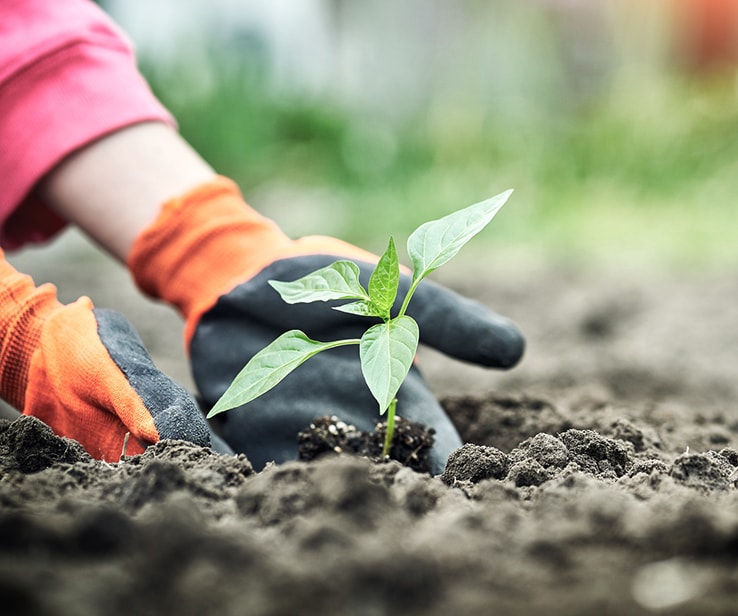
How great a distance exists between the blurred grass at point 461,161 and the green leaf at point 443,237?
3.42 m

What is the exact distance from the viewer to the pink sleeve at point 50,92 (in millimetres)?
1735

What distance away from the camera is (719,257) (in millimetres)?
4035

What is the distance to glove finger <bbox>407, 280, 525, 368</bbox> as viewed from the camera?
1472mm

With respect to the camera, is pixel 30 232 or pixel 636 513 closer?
pixel 636 513

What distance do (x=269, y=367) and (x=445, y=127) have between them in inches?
203

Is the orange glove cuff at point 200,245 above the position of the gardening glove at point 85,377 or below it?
above

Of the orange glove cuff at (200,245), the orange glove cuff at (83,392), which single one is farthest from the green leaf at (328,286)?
the orange glove cuff at (200,245)

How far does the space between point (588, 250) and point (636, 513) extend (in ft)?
11.7

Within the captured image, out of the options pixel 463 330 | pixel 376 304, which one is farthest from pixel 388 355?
pixel 463 330

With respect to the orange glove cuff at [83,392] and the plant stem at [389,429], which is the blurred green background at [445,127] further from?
the orange glove cuff at [83,392]

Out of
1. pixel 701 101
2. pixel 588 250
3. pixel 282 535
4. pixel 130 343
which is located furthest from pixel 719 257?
pixel 282 535

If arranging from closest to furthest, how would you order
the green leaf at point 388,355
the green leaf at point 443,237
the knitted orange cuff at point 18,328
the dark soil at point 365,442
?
the green leaf at point 388,355
the green leaf at point 443,237
the dark soil at point 365,442
the knitted orange cuff at point 18,328

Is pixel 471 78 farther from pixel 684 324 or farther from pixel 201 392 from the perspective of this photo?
pixel 201 392

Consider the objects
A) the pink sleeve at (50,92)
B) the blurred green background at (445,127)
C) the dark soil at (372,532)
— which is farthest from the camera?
the blurred green background at (445,127)
